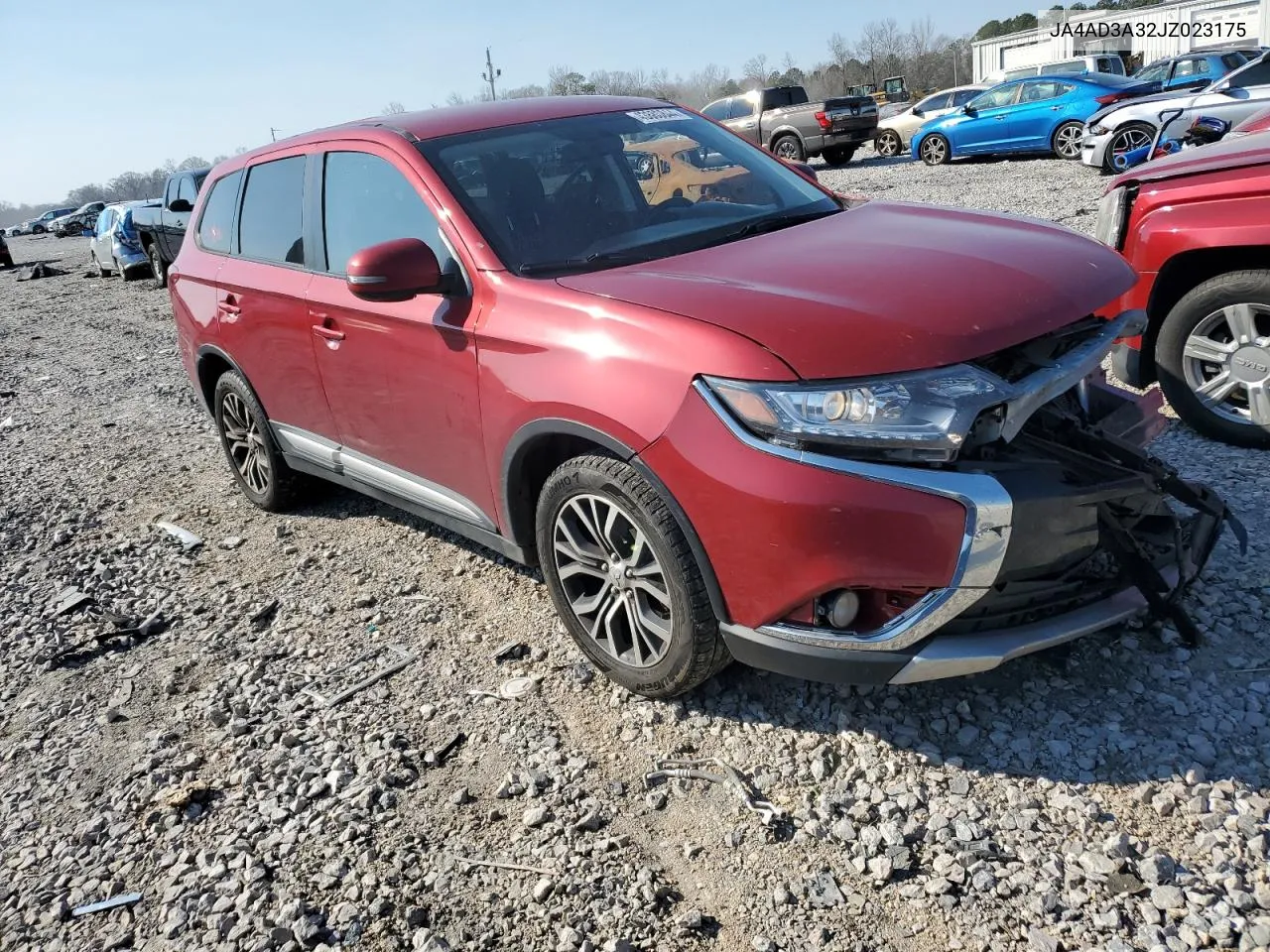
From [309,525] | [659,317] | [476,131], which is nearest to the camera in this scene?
[659,317]

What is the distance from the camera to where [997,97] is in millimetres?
18609

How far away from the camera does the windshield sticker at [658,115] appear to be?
13.7ft

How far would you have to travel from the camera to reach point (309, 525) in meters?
5.24

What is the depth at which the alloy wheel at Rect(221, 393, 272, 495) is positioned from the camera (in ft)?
17.3

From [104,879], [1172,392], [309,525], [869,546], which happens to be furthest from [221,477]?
[1172,392]

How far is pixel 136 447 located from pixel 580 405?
5.45 m

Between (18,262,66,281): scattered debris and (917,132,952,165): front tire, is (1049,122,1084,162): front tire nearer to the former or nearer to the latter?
(917,132,952,165): front tire

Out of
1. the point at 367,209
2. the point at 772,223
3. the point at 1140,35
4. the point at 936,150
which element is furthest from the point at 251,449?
the point at 1140,35

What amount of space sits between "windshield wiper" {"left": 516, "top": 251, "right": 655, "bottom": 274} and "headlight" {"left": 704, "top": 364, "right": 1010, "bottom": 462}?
0.99m

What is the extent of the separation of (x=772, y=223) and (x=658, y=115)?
951 mm

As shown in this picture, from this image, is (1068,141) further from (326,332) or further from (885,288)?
(885,288)

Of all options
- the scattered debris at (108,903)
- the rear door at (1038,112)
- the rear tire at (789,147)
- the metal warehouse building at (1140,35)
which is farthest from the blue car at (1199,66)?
the metal warehouse building at (1140,35)

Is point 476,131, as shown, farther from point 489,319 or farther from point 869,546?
point 869,546

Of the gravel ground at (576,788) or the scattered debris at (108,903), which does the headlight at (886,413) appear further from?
the scattered debris at (108,903)
